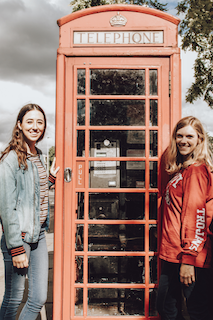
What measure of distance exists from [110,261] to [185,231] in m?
0.92

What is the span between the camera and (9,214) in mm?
1579

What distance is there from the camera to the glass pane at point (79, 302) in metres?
2.03

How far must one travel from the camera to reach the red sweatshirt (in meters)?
1.49

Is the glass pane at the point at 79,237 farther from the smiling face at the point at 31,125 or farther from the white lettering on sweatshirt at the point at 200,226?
the white lettering on sweatshirt at the point at 200,226

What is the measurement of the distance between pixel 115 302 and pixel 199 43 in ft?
18.8

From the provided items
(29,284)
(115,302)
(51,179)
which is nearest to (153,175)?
(51,179)

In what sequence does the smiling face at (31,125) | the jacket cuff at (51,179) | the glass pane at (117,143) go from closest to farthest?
the smiling face at (31,125)
the jacket cuff at (51,179)
the glass pane at (117,143)

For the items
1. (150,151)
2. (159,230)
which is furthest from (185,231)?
(150,151)

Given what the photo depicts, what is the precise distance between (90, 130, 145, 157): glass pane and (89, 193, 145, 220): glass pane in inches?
14.8

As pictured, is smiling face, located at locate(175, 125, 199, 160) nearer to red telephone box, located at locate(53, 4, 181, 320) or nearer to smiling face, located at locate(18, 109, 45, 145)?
red telephone box, located at locate(53, 4, 181, 320)

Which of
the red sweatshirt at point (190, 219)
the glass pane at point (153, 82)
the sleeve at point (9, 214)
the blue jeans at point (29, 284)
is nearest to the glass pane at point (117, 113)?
the glass pane at point (153, 82)

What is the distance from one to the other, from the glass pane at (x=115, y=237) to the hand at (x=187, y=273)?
1.95 ft

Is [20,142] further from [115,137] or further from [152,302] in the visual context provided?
[152,302]

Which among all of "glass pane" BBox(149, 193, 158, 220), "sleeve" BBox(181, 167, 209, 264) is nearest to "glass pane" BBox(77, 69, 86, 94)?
"glass pane" BBox(149, 193, 158, 220)
